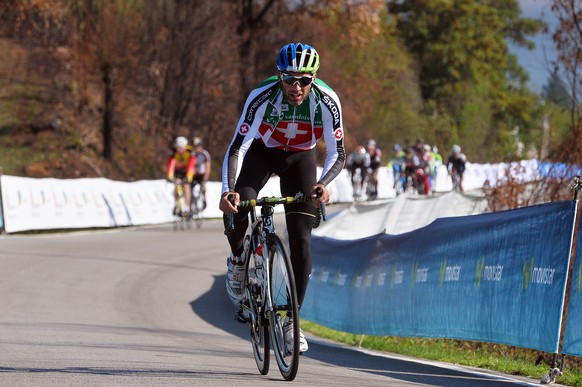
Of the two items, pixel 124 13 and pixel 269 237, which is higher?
pixel 124 13

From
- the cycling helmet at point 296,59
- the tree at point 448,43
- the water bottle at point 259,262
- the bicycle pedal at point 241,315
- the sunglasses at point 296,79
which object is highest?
the tree at point 448,43

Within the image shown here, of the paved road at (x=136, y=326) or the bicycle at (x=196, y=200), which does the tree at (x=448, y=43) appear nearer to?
the bicycle at (x=196, y=200)

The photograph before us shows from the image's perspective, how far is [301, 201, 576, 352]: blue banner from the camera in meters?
8.92

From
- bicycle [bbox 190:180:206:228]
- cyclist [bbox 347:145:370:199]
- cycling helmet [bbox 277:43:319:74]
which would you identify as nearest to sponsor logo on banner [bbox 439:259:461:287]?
cycling helmet [bbox 277:43:319:74]

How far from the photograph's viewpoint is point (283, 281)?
26.3 feet

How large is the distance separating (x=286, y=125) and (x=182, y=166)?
1845cm

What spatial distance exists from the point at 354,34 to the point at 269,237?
3854 centimetres

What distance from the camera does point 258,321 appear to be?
853 cm

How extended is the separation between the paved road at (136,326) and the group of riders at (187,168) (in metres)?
1.84

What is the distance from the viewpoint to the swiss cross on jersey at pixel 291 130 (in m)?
8.62

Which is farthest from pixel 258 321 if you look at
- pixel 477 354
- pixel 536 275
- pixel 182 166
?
pixel 182 166

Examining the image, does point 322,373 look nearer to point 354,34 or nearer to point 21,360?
point 21,360

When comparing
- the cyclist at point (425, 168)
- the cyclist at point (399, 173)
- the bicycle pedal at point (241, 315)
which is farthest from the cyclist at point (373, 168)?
the bicycle pedal at point (241, 315)

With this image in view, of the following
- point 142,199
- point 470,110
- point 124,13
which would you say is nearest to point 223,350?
point 142,199
